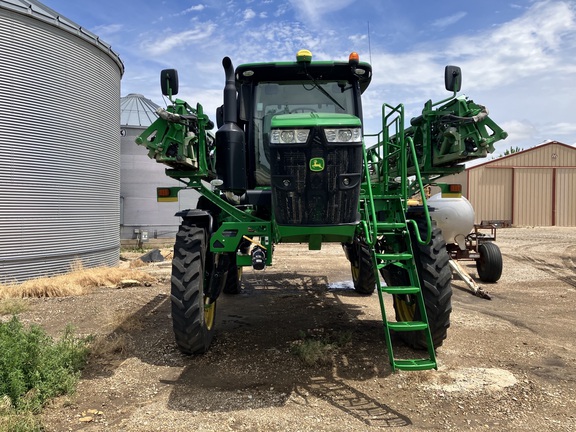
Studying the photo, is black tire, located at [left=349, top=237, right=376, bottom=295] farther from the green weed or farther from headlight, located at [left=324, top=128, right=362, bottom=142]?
the green weed

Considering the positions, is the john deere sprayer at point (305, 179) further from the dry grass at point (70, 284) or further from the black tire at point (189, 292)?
the dry grass at point (70, 284)

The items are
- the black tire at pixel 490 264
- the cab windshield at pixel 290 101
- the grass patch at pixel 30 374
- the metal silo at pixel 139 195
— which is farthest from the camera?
the metal silo at pixel 139 195

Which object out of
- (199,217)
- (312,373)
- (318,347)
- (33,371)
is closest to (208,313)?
(199,217)

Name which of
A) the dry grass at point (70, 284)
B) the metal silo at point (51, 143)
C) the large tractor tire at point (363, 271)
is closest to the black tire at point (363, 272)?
the large tractor tire at point (363, 271)

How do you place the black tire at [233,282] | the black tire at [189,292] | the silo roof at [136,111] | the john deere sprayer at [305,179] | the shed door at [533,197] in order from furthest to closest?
the shed door at [533,197] < the silo roof at [136,111] < the black tire at [233,282] < the black tire at [189,292] < the john deere sprayer at [305,179]

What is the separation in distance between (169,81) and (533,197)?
2654 centimetres

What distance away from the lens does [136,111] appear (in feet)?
71.4

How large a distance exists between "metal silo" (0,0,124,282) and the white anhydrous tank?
366 inches

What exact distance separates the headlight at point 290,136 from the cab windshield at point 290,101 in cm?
145

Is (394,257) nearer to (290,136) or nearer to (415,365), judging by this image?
(415,365)

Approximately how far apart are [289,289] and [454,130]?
4.90 metres

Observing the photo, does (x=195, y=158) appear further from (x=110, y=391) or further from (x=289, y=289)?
(x=289, y=289)

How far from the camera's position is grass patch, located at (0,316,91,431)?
11.2 ft

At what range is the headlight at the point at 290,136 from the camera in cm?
385
